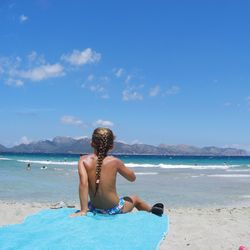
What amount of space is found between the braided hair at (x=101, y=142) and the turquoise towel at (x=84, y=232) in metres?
0.61

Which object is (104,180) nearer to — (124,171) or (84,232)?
(124,171)

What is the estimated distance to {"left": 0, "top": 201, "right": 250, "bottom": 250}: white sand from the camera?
6719 mm

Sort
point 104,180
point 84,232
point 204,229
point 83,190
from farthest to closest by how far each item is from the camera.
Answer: point 204,229 → point 104,180 → point 83,190 → point 84,232

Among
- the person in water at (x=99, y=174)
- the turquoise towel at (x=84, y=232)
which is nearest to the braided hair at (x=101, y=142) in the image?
the person in water at (x=99, y=174)

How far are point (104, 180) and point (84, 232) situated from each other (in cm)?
84

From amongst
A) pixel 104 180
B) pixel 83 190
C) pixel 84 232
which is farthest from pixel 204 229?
pixel 84 232

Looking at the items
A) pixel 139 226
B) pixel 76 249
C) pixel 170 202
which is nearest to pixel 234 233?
pixel 139 226

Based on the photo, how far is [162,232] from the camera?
5574 mm

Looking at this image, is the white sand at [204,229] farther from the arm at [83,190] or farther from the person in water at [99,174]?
the arm at [83,190]

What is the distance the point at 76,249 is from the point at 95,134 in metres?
1.51

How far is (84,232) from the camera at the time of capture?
16.4 feet

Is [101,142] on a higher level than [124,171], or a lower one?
higher

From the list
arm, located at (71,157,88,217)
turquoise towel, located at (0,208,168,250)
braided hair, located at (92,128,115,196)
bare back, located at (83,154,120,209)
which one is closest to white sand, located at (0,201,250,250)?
turquoise towel, located at (0,208,168,250)

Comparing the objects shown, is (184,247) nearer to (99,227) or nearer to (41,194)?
(99,227)
